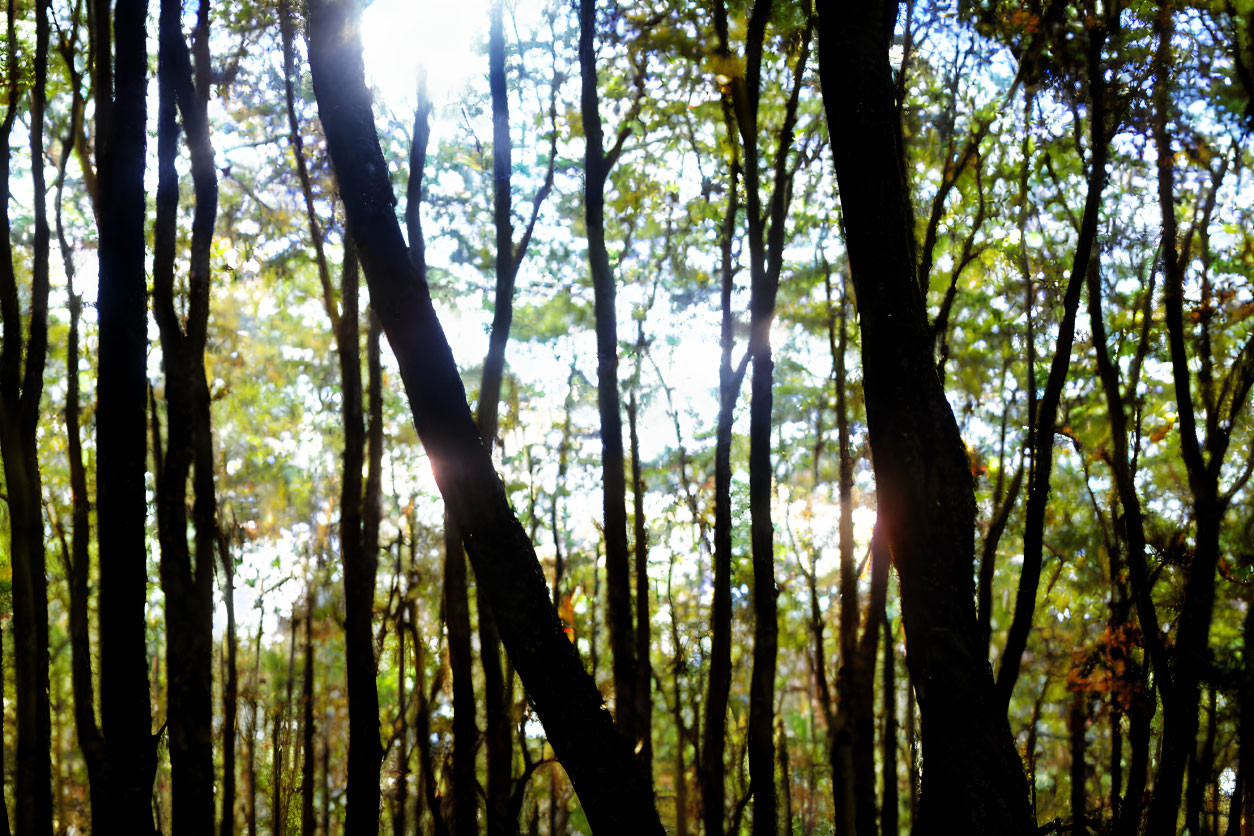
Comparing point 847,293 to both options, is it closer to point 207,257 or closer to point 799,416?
point 799,416

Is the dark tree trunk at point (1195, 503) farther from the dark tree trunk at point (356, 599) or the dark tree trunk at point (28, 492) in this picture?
the dark tree trunk at point (28, 492)

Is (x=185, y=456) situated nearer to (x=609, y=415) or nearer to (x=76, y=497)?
(x=609, y=415)

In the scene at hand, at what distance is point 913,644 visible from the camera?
310cm

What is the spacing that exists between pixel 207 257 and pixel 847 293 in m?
6.85

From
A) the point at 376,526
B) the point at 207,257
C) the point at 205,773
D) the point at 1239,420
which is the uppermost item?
the point at 207,257

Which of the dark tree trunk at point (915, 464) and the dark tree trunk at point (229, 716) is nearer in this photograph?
the dark tree trunk at point (915, 464)

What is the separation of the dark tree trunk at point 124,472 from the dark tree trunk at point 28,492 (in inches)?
107

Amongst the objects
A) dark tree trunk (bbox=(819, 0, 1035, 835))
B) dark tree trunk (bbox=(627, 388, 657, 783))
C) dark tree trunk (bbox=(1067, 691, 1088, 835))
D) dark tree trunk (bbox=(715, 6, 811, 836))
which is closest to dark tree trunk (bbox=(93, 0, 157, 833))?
dark tree trunk (bbox=(819, 0, 1035, 835))

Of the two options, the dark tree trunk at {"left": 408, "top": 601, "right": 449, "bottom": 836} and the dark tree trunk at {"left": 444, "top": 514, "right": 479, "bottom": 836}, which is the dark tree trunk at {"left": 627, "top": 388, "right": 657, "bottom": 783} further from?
the dark tree trunk at {"left": 408, "top": 601, "right": 449, "bottom": 836}

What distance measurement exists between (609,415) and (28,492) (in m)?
4.23

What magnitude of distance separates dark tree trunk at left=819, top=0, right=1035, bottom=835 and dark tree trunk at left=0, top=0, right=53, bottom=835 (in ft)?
20.5

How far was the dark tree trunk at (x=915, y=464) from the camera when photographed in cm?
297

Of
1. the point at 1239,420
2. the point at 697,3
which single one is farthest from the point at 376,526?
the point at 1239,420

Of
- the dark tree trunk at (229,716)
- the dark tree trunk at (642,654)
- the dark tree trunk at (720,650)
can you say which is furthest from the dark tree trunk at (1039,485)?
the dark tree trunk at (229,716)
